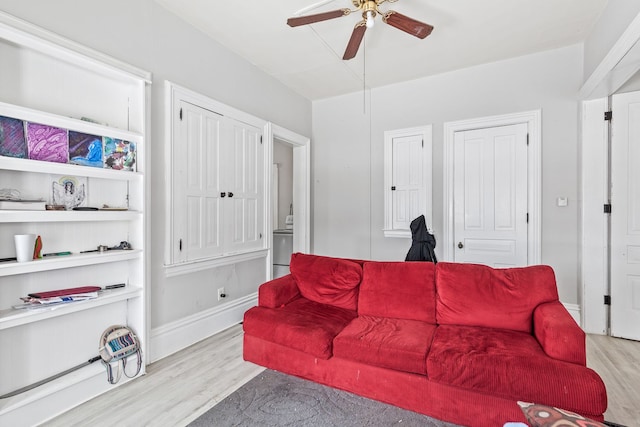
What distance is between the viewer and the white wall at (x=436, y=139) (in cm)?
321

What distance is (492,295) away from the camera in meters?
2.13

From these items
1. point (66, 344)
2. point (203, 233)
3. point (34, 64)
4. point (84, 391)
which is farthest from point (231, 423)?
point (34, 64)

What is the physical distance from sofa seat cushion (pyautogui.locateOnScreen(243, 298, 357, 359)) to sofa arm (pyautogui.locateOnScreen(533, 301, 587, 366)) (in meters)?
1.24

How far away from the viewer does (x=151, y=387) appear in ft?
6.97

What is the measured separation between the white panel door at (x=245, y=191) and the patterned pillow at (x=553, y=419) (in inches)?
108

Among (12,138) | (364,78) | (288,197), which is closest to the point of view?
(12,138)

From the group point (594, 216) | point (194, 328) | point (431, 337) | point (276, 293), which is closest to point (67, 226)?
point (194, 328)

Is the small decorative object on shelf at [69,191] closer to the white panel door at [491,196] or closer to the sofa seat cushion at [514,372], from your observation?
the sofa seat cushion at [514,372]

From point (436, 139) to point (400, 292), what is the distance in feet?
7.51

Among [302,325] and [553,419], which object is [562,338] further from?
[302,325]

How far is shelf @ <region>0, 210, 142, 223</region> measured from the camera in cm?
163

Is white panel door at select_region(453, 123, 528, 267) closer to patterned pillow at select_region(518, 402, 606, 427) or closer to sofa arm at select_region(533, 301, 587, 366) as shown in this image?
sofa arm at select_region(533, 301, 587, 366)

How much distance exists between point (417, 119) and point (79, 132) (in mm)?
3539

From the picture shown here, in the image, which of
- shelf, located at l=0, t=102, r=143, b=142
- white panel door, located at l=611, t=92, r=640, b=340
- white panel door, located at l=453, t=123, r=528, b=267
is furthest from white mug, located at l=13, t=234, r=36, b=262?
white panel door, located at l=611, t=92, r=640, b=340
